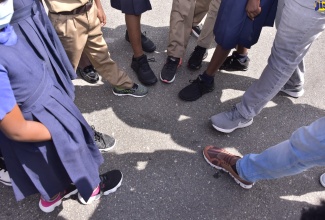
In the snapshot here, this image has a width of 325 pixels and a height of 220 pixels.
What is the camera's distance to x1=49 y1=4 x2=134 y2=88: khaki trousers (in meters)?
1.83

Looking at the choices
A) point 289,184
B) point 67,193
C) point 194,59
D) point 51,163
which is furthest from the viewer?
point 194,59

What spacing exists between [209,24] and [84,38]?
4.12 feet

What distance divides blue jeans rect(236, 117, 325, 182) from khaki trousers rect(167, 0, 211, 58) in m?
1.30

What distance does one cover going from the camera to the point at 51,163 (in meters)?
1.47

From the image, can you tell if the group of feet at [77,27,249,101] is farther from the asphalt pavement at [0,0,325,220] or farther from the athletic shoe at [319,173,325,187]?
the athletic shoe at [319,173,325,187]

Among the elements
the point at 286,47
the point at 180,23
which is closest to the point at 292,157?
the point at 286,47

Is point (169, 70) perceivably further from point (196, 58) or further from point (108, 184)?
point (108, 184)

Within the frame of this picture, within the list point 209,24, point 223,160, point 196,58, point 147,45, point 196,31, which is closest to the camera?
point 223,160

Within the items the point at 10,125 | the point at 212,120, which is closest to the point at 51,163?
the point at 10,125

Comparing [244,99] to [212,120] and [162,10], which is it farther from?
[162,10]

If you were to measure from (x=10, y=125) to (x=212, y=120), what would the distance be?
1.58 m

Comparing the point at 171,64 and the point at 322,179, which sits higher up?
the point at 171,64

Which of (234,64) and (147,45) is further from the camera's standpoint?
(147,45)

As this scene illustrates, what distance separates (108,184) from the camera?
6.44 feet
